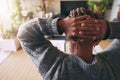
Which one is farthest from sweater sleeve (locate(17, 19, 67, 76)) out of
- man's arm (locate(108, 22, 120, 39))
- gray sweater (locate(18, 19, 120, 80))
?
man's arm (locate(108, 22, 120, 39))

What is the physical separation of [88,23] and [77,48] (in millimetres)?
98

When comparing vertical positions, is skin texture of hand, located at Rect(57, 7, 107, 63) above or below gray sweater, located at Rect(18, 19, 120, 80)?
above

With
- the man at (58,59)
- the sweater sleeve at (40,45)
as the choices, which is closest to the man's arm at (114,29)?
the man at (58,59)

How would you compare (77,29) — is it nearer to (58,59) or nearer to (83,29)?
(83,29)

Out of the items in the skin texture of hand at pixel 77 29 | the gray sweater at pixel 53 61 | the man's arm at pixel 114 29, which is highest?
the skin texture of hand at pixel 77 29

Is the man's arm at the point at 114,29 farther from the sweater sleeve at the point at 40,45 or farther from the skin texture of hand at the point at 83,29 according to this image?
the sweater sleeve at the point at 40,45

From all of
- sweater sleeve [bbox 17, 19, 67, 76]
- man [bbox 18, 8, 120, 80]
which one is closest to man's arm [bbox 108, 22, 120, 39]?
man [bbox 18, 8, 120, 80]

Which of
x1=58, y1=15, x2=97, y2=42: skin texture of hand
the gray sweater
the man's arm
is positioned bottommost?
the gray sweater

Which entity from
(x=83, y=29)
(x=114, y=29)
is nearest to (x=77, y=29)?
(x=83, y=29)

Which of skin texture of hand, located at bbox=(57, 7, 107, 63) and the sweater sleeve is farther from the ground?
skin texture of hand, located at bbox=(57, 7, 107, 63)

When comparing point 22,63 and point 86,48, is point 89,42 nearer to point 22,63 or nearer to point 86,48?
point 86,48

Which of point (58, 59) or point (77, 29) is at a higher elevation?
point (77, 29)

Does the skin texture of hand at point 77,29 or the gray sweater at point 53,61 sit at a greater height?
the skin texture of hand at point 77,29

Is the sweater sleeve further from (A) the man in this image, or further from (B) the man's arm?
(B) the man's arm
